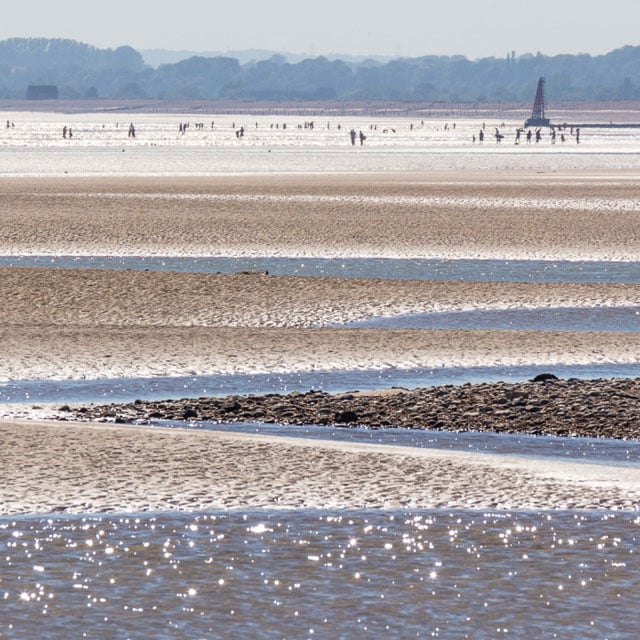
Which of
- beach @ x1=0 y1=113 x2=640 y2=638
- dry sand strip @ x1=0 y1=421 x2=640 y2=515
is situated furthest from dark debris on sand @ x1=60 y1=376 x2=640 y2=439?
dry sand strip @ x1=0 y1=421 x2=640 y2=515

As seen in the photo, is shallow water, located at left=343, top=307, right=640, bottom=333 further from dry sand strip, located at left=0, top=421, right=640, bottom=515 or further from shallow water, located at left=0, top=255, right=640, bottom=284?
dry sand strip, located at left=0, top=421, right=640, bottom=515

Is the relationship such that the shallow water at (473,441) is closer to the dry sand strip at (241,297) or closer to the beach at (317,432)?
the beach at (317,432)

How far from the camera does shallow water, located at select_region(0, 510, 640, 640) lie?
7875 mm

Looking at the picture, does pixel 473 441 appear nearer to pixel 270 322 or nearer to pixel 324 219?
pixel 270 322

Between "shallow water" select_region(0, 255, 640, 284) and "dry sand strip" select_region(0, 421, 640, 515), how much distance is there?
13.9m

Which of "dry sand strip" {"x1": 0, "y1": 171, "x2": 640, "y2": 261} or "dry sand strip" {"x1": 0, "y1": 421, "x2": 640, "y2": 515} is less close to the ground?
"dry sand strip" {"x1": 0, "y1": 421, "x2": 640, "y2": 515}

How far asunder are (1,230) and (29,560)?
84.2ft

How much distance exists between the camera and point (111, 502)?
10.7 m

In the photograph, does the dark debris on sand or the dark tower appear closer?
the dark debris on sand

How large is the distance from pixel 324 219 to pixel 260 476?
2651 cm

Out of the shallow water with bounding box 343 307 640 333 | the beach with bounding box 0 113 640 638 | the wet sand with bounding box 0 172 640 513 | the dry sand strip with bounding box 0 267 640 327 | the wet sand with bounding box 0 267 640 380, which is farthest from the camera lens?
the dry sand strip with bounding box 0 267 640 327

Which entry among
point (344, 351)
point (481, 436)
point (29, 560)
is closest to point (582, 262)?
point (344, 351)

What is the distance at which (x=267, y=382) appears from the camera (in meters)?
16.5

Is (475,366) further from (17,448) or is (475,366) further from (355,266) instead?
(355,266)
